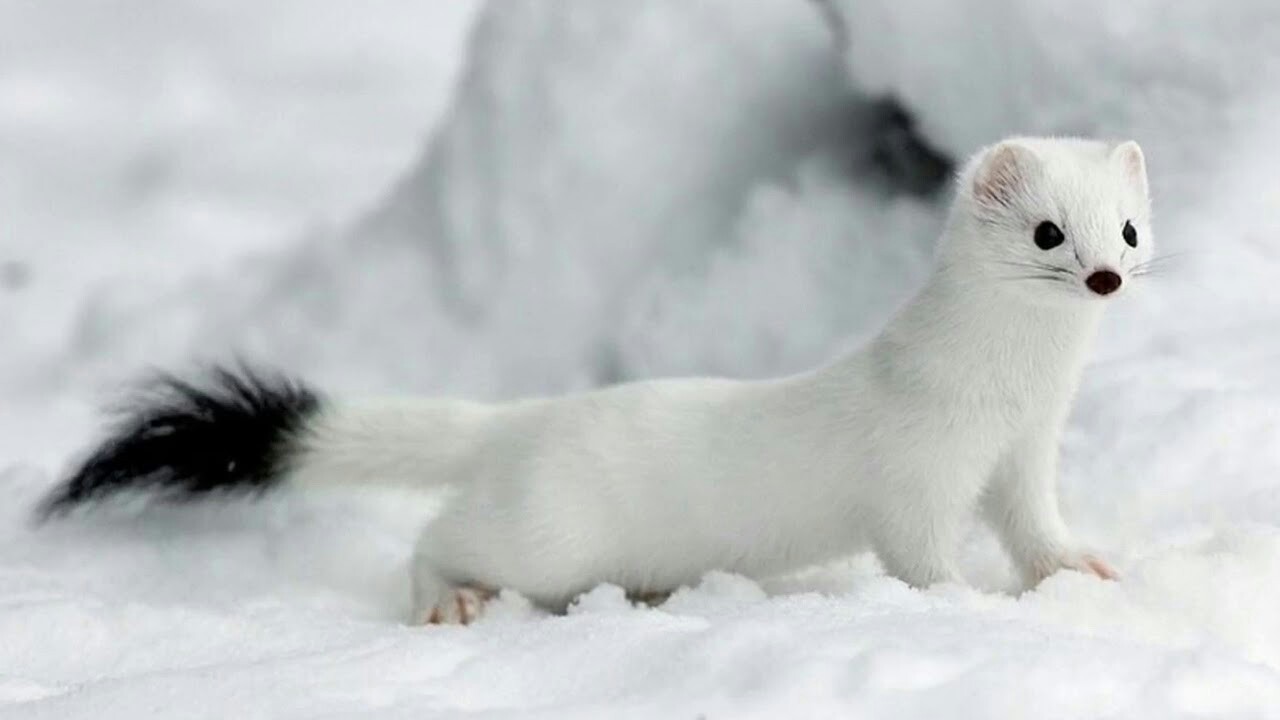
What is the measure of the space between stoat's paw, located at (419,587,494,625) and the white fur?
0.5 inches

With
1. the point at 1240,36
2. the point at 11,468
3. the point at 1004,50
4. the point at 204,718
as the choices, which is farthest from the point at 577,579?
the point at 1240,36

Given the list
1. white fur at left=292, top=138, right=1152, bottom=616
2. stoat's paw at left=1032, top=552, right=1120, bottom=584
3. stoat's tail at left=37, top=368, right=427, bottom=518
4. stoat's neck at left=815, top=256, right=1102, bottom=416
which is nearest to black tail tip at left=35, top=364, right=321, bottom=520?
stoat's tail at left=37, top=368, right=427, bottom=518

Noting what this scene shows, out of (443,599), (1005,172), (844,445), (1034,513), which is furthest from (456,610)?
(1005,172)

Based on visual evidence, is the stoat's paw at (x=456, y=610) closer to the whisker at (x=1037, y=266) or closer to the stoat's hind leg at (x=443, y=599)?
the stoat's hind leg at (x=443, y=599)

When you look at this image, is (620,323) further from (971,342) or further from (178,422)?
(971,342)

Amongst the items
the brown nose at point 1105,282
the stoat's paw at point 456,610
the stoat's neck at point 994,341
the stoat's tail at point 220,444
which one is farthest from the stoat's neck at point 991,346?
the stoat's tail at point 220,444

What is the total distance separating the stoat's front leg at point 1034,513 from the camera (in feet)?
5.30

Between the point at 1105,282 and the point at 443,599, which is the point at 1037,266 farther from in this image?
the point at 443,599

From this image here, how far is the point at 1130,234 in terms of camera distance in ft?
4.96

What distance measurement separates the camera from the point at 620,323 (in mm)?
2643

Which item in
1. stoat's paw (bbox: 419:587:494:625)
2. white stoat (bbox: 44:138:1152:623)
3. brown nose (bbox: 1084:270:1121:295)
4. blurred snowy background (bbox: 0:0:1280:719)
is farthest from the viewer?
stoat's paw (bbox: 419:587:494:625)

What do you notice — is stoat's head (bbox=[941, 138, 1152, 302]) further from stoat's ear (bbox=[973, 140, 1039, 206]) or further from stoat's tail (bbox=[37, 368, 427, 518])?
stoat's tail (bbox=[37, 368, 427, 518])

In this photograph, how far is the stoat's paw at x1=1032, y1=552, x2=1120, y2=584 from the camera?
1.59 m

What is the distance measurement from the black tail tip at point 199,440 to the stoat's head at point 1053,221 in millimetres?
780
